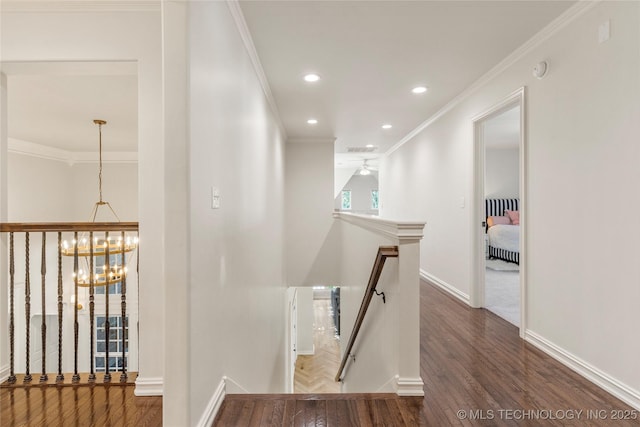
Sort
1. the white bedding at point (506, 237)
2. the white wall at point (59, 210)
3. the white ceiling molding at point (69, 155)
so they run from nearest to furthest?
the white wall at point (59, 210)
the white ceiling molding at point (69, 155)
the white bedding at point (506, 237)

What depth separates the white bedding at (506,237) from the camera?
6438mm

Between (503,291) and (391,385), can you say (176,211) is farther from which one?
(503,291)

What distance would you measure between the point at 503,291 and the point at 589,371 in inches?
101

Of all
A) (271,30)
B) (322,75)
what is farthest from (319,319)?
(271,30)

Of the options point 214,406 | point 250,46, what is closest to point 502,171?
point 250,46

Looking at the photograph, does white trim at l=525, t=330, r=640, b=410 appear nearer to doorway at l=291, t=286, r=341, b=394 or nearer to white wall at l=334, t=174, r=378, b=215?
doorway at l=291, t=286, r=341, b=394

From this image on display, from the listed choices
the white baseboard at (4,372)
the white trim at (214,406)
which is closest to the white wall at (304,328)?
the white baseboard at (4,372)

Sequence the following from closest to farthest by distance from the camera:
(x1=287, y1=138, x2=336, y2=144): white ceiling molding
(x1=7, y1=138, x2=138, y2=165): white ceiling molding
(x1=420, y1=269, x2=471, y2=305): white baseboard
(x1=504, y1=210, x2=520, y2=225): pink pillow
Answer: (x1=420, y1=269, x2=471, y2=305): white baseboard < (x1=7, y1=138, x2=138, y2=165): white ceiling molding < (x1=287, y1=138, x2=336, y2=144): white ceiling molding < (x1=504, y1=210, x2=520, y2=225): pink pillow

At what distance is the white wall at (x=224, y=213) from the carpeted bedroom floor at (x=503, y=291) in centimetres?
259

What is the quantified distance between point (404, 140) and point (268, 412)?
559cm

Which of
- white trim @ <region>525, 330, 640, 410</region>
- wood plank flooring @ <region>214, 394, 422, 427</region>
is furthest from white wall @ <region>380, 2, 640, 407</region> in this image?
wood plank flooring @ <region>214, 394, 422, 427</region>

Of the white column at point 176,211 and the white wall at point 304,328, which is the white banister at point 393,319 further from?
the white wall at point 304,328

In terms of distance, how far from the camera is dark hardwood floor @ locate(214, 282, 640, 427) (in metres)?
1.71

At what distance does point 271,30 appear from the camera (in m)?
2.45
